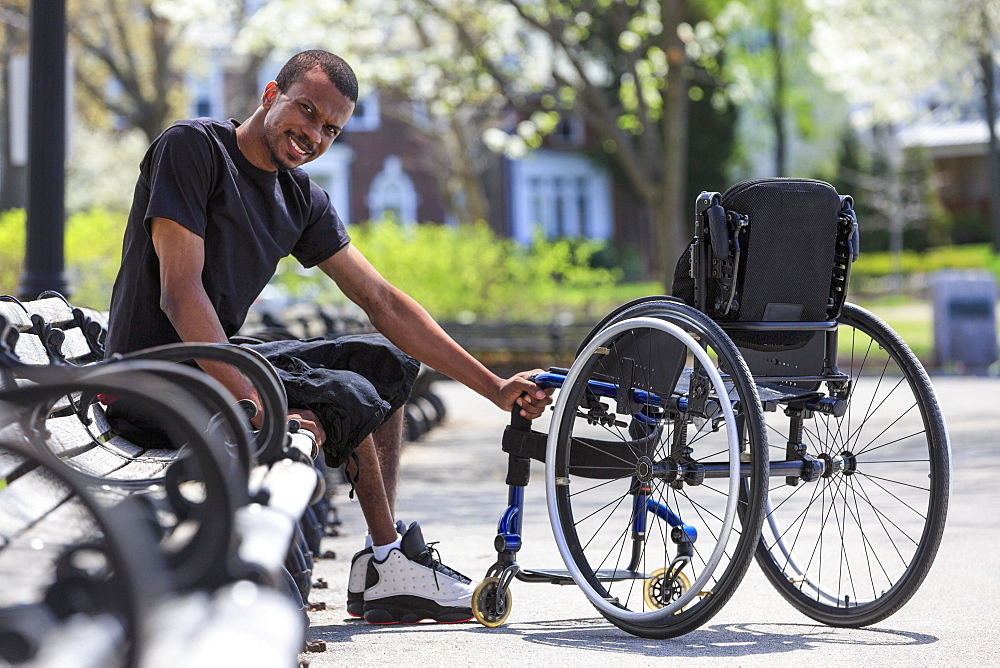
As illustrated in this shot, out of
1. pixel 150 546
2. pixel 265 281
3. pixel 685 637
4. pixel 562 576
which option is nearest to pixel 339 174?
pixel 265 281

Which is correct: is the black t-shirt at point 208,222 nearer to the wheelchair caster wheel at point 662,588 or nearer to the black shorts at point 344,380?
the black shorts at point 344,380

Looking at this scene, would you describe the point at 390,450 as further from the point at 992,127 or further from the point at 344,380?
the point at 992,127

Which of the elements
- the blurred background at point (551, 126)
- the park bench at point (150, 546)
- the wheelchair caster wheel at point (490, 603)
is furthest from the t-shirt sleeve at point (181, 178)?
the blurred background at point (551, 126)

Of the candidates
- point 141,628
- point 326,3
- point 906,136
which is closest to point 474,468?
point 141,628

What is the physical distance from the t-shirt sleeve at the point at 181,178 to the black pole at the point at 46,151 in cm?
286

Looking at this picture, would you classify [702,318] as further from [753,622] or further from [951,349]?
[951,349]

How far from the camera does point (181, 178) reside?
381 cm

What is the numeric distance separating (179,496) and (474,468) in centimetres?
595

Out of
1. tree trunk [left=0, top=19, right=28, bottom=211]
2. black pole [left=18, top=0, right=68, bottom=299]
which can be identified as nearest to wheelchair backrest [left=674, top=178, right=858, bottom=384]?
black pole [left=18, top=0, right=68, bottom=299]

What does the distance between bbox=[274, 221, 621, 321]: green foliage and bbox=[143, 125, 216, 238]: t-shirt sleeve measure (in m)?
10.4

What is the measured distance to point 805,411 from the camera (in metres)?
4.11

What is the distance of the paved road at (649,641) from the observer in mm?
3607

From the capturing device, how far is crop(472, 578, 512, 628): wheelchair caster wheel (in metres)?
4.00

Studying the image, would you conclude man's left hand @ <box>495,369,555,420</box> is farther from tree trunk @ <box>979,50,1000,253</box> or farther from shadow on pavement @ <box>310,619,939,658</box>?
tree trunk @ <box>979,50,1000,253</box>
